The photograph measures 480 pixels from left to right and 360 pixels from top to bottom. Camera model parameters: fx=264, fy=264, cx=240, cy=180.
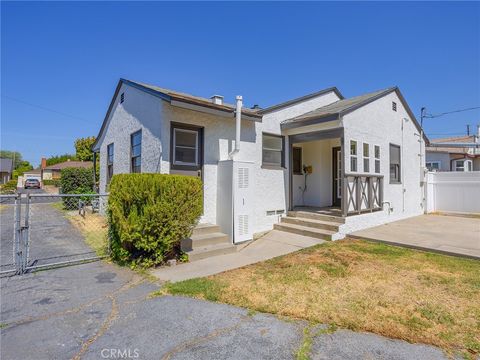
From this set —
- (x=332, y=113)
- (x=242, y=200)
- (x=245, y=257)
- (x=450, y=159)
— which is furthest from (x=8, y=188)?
(x=450, y=159)

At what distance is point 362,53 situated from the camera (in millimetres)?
12219

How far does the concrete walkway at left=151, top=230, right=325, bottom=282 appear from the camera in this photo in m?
5.08

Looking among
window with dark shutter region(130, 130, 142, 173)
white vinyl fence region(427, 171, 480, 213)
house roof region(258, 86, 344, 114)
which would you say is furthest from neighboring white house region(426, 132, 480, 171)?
window with dark shutter region(130, 130, 142, 173)

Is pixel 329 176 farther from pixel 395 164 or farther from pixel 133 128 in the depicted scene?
pixel 133 128

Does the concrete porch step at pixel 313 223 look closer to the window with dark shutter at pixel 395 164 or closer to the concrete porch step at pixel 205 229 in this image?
the concrete porch step at pixel 205 229

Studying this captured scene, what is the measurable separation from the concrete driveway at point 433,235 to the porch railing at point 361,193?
0.74 meters

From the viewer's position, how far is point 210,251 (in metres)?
6.20

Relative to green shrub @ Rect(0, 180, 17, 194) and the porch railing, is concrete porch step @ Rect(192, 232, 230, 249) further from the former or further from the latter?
green shrub @ Rect(0, 180, 17, 194)

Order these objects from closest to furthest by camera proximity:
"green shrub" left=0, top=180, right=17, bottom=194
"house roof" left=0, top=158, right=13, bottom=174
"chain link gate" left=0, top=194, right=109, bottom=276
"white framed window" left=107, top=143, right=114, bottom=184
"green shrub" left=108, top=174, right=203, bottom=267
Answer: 1. "chain link gate" left=0, top=194, right=109, bottom=276
2. "green shrub" left=108, top=174, right=203, bottom=267
3. "white framed window" left=107, top=143, right=114, bottom=184
4. "green shrub" left=0, top=180, right=17, bottom=194
5. "house roof" left=0, top=158, right=13, bottom=174

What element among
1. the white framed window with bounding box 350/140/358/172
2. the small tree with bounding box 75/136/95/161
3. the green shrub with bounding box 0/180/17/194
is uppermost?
the small tree with bounding box 75/136/95/161

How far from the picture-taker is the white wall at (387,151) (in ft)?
28.7

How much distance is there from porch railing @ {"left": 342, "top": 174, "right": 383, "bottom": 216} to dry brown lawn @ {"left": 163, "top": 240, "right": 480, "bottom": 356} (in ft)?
8.13

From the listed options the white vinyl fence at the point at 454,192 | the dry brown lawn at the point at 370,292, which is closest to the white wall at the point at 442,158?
the white vinyl fence at the point at 454,192

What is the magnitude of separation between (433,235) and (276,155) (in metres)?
5.43
